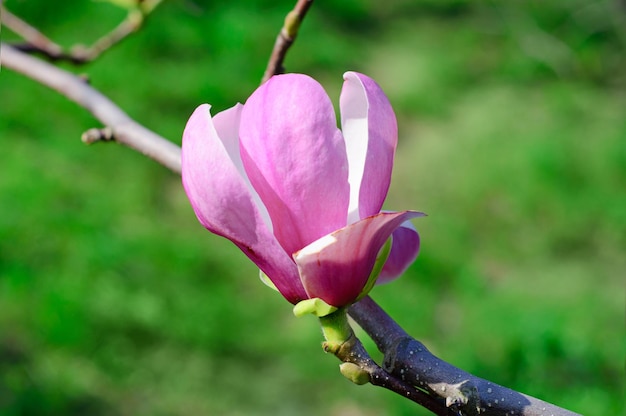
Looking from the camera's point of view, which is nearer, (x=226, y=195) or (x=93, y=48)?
(x=226, y=195)

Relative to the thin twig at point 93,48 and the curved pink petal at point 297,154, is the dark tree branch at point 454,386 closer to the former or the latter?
the curved pink petal at point 297,154

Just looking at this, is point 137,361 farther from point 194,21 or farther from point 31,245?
point 194,21

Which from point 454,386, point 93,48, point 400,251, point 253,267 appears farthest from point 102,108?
point 253,267

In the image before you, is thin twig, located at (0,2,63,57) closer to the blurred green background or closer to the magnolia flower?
the magnolia flower

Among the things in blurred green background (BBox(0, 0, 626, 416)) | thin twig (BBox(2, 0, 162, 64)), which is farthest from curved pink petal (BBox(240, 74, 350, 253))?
blurred green background (BBox(0, 0, 626, 416))

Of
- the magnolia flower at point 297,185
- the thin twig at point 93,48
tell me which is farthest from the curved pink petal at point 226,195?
the thin twig at point 93,48

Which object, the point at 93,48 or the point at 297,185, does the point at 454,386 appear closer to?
the point at 297,185
